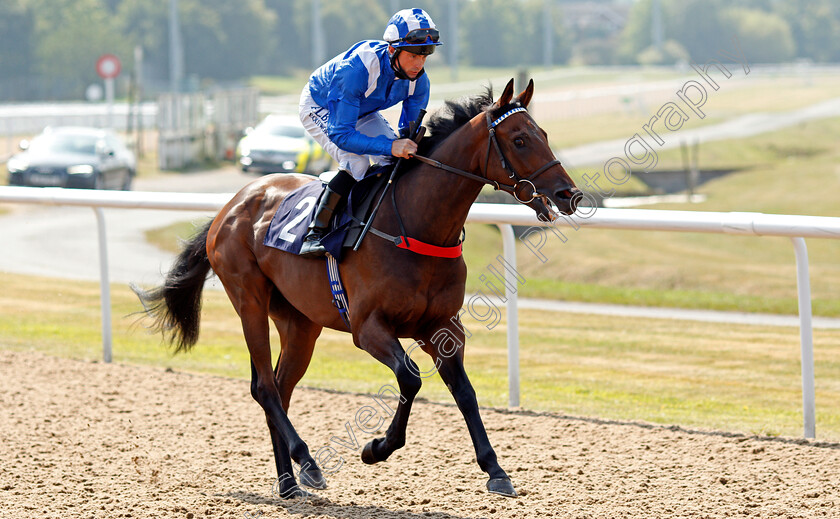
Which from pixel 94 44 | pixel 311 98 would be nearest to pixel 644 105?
pixel 94 44

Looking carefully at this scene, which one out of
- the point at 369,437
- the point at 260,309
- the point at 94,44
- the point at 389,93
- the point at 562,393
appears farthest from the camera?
the point at 94,44

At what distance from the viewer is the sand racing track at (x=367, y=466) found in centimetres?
411

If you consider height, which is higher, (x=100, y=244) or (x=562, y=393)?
(x=100, y=244)

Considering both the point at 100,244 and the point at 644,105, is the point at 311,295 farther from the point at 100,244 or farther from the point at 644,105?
the point at 644,105

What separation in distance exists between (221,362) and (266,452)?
93.2 inches

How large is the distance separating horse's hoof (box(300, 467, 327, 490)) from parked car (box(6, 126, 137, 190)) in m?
15.7

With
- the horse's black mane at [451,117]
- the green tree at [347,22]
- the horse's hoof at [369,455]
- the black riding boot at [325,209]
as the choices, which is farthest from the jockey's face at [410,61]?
the green tree at [347,22]

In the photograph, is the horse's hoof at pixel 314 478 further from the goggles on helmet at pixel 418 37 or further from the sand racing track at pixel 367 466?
the goggles on helmet at pixel 418 37

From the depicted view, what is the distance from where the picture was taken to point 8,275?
784cm

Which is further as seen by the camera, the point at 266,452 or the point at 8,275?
the point at 8,275

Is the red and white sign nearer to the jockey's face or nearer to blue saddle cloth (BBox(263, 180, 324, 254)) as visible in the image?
blue saddle cloth (BBox(263, 180, 324, 254))

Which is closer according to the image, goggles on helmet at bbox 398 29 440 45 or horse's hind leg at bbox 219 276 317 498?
goggles on helmet at bbox 398 29 440 45

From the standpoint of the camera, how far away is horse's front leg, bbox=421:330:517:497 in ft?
12.6

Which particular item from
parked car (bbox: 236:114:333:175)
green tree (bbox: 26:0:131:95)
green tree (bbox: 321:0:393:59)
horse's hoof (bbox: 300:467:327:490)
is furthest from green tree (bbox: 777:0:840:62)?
horse's hoof (bbox: 300:467:327:490)
